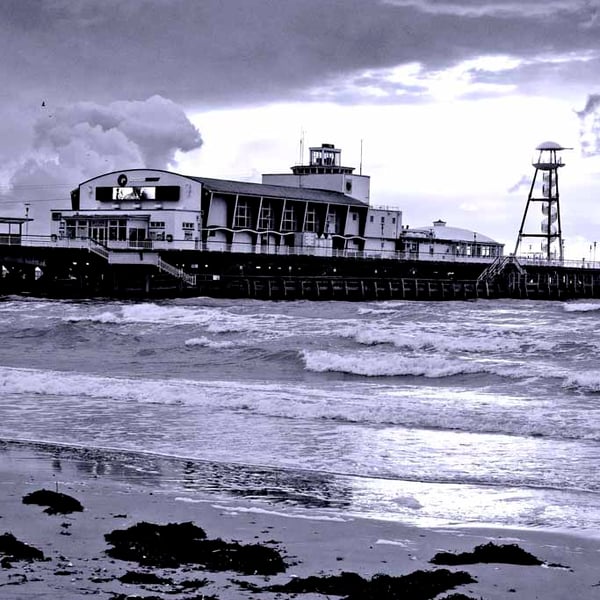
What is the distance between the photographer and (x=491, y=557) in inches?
343

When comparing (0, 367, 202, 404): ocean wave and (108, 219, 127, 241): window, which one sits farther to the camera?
(108, 219, 127, 241): window

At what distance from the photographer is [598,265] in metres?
96.8

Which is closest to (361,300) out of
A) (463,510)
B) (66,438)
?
(66,438)

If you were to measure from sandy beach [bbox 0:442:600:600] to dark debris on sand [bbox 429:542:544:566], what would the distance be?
0.08 metres

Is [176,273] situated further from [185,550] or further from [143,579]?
[143,579]

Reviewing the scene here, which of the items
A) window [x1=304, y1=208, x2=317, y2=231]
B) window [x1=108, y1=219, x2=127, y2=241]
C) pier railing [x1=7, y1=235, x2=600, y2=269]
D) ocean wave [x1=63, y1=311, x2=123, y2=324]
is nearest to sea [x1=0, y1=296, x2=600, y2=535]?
ocean wave [x1=63, y1=311, x2=123, y2=324]

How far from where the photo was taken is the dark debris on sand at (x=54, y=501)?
→ 9961mm

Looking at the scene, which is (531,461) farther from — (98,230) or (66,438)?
(98,230)

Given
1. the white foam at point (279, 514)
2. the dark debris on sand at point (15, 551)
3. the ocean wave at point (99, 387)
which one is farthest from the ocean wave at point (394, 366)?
the dark debris on sand at point (15, 551)

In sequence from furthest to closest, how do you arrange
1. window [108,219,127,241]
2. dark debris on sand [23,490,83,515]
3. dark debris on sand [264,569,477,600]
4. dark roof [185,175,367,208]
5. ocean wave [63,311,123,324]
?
dark roof [185,175,367,208] → window [108,219,127,241] → ocean wave [63,311,123,324] → dark debris on sand [23,490,83,515] → dark debris on sand [264,569,477,600]

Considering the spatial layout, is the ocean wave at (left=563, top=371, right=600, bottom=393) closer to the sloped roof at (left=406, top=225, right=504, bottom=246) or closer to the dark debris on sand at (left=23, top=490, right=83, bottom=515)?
the dark debris on sand at (left=23, top=490, right=83, bottom=515)

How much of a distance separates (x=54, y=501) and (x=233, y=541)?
2001 mm

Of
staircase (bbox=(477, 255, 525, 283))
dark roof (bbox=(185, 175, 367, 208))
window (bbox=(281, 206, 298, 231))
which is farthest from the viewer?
staircase (bbox=(477, 255, 525, 283))

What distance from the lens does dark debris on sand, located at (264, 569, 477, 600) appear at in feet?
25.0
